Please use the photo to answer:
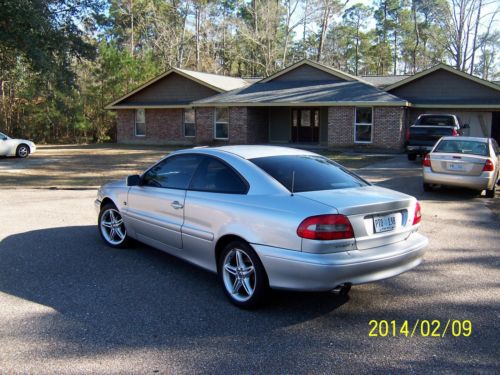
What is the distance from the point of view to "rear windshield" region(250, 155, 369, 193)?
16.0 ft

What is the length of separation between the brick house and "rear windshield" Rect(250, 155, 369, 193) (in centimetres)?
1847

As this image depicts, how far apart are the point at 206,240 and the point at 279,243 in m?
0.99

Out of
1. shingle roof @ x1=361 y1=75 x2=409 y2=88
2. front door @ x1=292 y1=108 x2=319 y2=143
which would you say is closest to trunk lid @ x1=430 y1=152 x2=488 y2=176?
front door @ x1=292 y1=108 x2=319 y2=143

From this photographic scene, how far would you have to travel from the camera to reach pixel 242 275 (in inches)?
185

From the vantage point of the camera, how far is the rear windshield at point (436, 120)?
19531mm

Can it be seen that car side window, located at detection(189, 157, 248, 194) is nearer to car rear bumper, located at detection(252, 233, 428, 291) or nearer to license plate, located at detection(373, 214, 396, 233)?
car rear bumper, located at detection(252, 233, 428, 291)

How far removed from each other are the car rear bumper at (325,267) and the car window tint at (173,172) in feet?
5.06

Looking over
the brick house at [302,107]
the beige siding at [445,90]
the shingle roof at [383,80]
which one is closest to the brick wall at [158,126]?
the brick house at [302,107]

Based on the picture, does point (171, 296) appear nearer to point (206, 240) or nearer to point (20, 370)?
point (206, 240)

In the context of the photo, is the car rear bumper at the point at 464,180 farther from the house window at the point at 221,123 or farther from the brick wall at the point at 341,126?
the house window at the point at 221,123

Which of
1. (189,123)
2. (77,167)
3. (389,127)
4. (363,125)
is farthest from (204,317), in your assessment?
(189,123)

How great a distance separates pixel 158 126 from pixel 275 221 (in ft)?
90.2

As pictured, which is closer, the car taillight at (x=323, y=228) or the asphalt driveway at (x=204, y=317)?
the asphalt driveway at (x=204, y=317)

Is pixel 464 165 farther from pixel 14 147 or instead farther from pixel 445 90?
pixel 14 147
